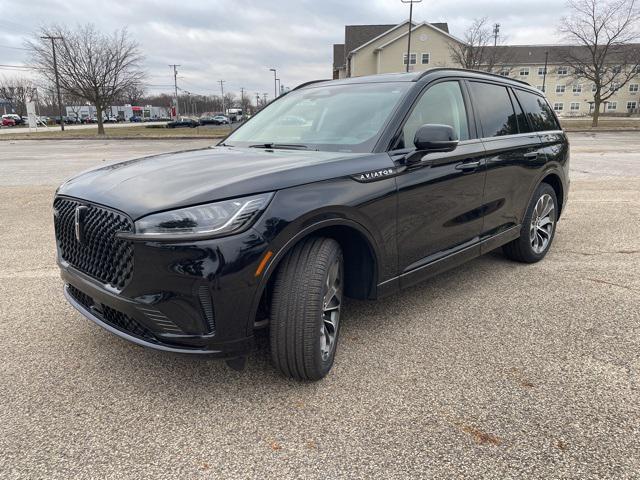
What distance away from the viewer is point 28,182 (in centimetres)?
1060

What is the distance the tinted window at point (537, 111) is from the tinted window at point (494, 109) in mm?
342

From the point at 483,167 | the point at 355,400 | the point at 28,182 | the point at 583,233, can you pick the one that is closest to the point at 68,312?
the point at 355,400

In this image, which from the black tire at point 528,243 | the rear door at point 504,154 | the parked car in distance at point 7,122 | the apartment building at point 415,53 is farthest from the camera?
the parked car in distance at point 7,122

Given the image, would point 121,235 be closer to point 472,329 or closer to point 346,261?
point 346,261

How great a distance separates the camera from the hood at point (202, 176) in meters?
2.31

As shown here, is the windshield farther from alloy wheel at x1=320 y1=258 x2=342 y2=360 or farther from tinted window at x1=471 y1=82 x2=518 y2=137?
tinted window at x1=471 y1=82 x2=518 y2=137

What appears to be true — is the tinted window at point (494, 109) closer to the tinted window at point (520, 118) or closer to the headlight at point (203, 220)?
the tinted window at point (520, 118)

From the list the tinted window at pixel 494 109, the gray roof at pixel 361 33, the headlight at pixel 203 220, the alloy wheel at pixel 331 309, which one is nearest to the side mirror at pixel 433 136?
the alloy wheel at pixel 331 309

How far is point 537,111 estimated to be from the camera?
4887mm

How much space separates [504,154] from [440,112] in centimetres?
85

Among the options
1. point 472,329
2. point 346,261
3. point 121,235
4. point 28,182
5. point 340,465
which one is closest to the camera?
point 340,465

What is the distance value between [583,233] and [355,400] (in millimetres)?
4772

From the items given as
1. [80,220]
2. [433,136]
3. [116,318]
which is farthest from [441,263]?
[80,220]

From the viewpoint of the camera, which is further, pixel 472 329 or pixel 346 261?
pixel 472 329
